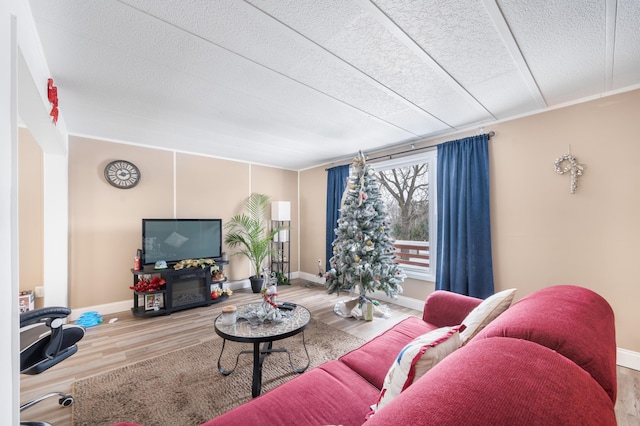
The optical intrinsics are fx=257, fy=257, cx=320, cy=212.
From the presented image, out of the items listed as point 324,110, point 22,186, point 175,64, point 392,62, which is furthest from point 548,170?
point 22,186

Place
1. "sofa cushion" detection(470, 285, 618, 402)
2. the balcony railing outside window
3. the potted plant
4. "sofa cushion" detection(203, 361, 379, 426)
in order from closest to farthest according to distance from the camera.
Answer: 1. "sofa cushion" detection(470, 285, 618, 402)
2. "sofa cushion" detection(203, 361, 379, 426)
3. the balcony railing outside window
4. the potted plant

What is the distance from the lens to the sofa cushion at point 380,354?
4.75 ft

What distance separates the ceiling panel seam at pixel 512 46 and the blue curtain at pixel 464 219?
0.80 metres

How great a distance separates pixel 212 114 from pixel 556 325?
315 cm

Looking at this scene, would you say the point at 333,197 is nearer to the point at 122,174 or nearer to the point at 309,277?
the point at 309,277

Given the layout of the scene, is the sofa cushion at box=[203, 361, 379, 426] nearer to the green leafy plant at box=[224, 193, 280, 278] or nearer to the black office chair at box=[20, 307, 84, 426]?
the black office chair at box=[20, 307, 84, 426]

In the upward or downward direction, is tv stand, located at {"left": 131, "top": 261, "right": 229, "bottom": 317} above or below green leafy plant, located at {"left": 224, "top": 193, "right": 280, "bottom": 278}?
below


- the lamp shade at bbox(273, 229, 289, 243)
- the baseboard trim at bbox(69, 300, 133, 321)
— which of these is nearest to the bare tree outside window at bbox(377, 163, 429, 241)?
the lamp shade at bbox(273, 229, 289, 243)

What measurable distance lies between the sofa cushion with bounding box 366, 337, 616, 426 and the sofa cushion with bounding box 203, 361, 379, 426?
676 mm

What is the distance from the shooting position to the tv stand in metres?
3.55

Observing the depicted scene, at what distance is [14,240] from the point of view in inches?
41.7

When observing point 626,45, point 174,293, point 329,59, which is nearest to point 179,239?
point 174,293

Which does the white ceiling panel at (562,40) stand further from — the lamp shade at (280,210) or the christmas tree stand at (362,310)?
the lamp shade at (280,210)

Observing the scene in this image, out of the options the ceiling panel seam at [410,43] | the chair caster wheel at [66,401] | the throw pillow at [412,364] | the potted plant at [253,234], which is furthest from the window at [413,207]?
the chair caster wheel at [66,401]
